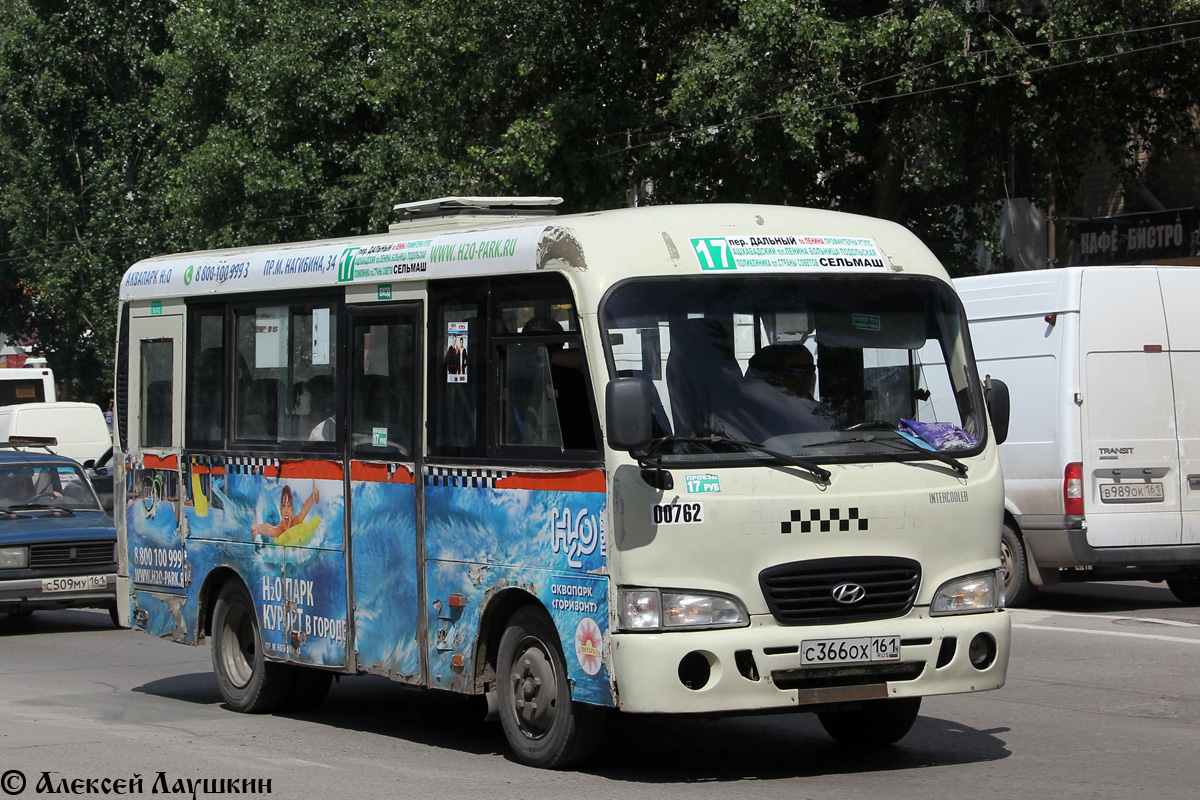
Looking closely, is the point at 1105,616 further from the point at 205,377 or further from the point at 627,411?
the point at 627,411

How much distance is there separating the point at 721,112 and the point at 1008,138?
154 inches

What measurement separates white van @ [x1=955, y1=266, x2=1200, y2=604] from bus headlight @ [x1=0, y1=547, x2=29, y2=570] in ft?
30.3

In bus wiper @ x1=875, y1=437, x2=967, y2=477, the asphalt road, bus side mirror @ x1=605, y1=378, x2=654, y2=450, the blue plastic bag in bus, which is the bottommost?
the asphalt road

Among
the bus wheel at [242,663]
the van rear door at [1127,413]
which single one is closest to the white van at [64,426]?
the bus wheel at [242,663]

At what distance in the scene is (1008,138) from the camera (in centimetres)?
2194

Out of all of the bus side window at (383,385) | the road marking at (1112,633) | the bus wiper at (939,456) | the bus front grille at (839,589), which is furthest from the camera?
the road marking at (1112,633)

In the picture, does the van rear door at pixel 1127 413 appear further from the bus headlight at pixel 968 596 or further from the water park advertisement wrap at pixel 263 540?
the water park advertisement wrap at pixel 263 540

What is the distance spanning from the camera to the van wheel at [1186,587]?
1549cm

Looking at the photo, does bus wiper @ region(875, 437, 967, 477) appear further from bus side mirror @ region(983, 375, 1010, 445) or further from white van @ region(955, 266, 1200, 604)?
white van @ region(955, 266, 1200, 604)

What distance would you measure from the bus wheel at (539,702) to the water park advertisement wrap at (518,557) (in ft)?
0.57

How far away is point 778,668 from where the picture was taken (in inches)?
286

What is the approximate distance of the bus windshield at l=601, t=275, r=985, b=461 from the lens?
749 centimetres

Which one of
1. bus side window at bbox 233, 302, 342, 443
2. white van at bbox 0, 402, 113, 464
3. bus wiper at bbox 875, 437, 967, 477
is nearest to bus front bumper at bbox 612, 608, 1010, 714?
bus wiper at bbox 875, 437, 967, 477

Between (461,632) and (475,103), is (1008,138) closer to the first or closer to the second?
(475,103)
